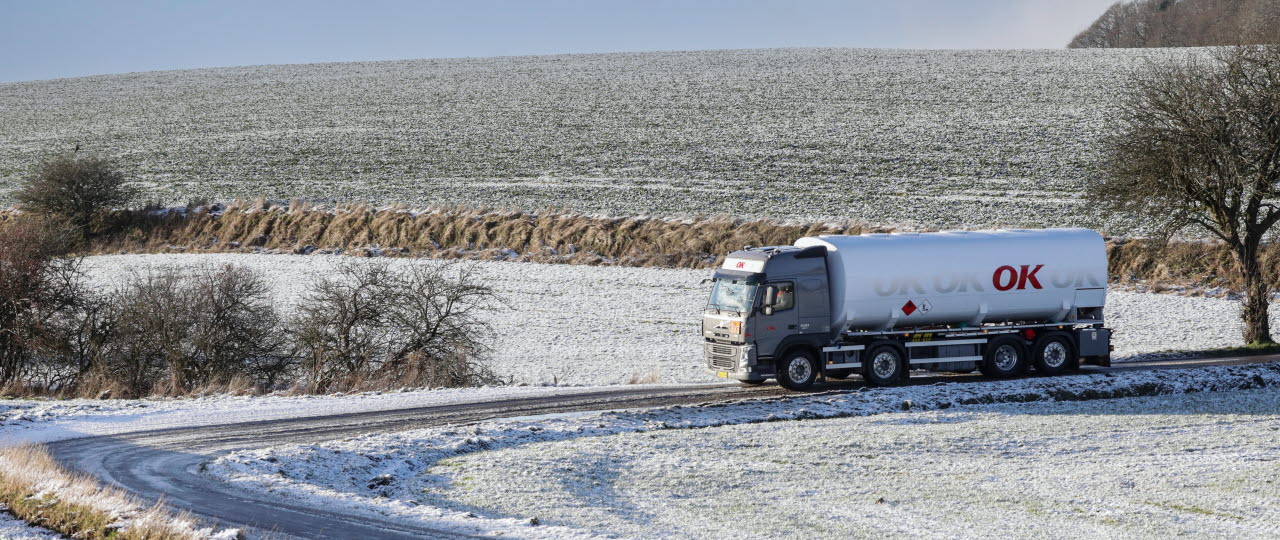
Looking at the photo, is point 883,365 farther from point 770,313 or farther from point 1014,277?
point 1014,277

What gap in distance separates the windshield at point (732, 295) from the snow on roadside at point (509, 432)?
7.25ft

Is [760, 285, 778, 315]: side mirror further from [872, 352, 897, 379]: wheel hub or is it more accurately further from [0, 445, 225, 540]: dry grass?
[0, 445, 225, 540]: dry grass

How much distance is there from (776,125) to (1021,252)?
37932mm

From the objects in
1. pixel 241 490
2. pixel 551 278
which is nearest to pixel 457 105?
pixel 551 278


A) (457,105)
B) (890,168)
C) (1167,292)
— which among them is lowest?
(1167,292)

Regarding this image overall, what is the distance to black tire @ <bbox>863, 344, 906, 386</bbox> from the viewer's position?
23.6 meters

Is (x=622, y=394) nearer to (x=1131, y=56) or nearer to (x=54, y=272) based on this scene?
(x=54, y=272)

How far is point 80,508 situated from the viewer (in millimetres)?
13141

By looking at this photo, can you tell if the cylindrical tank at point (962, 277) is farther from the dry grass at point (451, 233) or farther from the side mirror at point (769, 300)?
the dry grass at point (451, 233)

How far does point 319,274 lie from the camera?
3978 centimetres

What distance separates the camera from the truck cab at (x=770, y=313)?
23.0 metres

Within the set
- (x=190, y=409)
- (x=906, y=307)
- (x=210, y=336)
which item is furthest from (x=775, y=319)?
(x=210, y=336)

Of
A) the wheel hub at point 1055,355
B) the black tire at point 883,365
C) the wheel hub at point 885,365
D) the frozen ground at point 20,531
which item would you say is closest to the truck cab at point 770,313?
the black tire at point 883,365

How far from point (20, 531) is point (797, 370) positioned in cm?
1471
